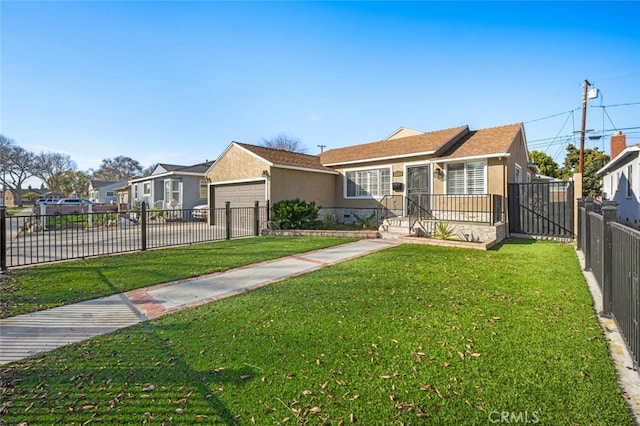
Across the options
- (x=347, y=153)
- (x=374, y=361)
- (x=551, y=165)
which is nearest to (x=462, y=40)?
(x=347, y=153)

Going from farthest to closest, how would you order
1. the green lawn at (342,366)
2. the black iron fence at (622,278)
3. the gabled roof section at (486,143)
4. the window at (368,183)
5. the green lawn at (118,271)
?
the window at (368,183)
the gabled roof section at (486,143)
the green lawn at (118,271)
the black iron fence at (622,278)
the green lawn at (342,366)

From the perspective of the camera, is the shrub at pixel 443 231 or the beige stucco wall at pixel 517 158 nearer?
the shrub at pixel 443 231

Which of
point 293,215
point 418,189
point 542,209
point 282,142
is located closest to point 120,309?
point 293,215

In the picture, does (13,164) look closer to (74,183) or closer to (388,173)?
(74,183)

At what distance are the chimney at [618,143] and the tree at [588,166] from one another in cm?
1024

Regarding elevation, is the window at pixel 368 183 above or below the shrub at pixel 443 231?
above

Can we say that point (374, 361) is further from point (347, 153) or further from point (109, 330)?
point (347, 153)

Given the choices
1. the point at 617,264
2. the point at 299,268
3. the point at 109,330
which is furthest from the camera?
the point at 299,268

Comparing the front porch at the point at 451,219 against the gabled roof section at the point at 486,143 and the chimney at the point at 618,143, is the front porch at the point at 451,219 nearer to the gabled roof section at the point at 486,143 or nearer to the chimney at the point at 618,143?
the gabled roof section at the point at 486,143

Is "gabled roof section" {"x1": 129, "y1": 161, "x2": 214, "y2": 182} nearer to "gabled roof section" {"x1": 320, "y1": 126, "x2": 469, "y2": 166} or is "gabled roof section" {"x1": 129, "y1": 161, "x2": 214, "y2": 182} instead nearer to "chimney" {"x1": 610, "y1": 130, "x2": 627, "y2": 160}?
"gabled roof section" {"x1": 320, "y1": 126, "x2": 469, "y2": 166}

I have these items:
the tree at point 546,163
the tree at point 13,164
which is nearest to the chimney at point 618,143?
the tree at point 546,163

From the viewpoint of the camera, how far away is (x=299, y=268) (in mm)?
7051

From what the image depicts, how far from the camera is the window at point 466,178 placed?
12116mm

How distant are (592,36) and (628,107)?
44.5 feet
